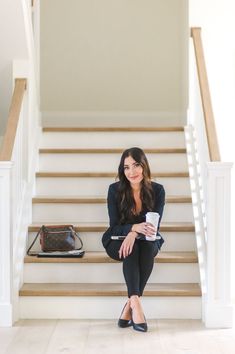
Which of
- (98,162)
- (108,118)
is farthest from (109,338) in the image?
(108,118)

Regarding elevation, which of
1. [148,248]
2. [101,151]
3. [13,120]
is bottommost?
[148,248]

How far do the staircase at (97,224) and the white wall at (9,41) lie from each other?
23.0 inches

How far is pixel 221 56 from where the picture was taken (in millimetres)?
5375

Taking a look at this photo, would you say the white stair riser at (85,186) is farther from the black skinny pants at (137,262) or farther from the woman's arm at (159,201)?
the black skinny pants at (137,262)

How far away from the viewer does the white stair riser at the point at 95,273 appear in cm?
393

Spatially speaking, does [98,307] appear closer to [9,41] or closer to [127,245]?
[127,245]

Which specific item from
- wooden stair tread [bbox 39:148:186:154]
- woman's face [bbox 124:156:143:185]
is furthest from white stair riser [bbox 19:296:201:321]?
wooden stair tread [bbox 39:148:186:154]

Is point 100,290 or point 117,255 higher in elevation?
point 117,255

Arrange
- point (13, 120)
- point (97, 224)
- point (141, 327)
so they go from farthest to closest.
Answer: point (97, 224) → point (13, 120) → point (141, 327)

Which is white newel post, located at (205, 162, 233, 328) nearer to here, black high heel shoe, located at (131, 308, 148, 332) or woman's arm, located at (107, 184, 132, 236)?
black high heel shoe, located at (131, 308, 148, 332)

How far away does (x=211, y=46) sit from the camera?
211 inches

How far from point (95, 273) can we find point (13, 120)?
3.70 feet

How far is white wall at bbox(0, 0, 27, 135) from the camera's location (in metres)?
4.08

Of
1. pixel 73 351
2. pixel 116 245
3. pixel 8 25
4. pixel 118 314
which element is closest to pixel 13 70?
pixel 8 25
